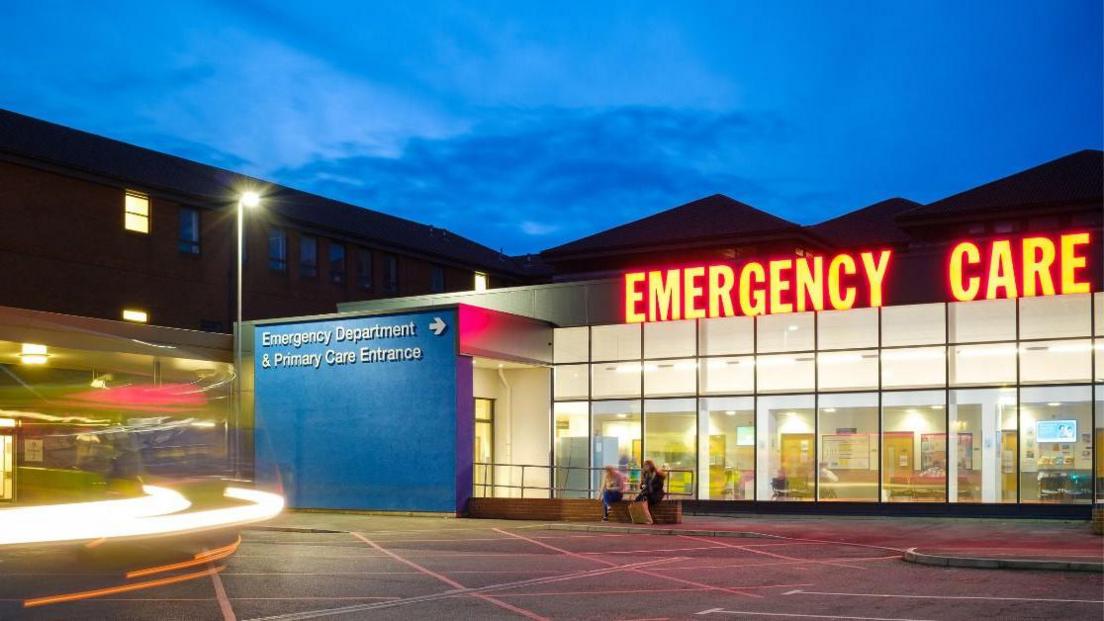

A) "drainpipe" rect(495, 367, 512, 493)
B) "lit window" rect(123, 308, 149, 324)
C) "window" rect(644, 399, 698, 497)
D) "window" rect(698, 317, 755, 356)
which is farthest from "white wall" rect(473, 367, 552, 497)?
"lit window" rect(123, 308, 149, 324)

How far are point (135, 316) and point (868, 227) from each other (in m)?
33.4

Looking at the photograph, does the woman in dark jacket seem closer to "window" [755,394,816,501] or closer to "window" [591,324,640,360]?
"window" [755,394,816,501]

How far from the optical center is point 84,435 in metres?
16.2

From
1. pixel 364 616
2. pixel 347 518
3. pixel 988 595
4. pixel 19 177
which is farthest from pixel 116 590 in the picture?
pixel 19 177

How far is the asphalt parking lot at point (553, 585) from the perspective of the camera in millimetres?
12664

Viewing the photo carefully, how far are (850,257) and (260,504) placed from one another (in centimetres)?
1783

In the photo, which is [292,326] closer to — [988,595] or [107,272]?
[107,272]

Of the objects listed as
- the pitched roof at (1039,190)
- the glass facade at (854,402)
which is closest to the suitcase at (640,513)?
the glass facade at (854,402)

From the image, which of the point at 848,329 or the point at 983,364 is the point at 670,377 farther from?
the point at 983,364

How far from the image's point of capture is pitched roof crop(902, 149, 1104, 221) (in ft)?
143

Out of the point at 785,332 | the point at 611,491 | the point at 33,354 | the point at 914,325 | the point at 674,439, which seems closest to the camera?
the point at 611,491

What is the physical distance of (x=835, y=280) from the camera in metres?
29.8

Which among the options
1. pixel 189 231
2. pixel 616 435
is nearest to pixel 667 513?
pixel 616 435

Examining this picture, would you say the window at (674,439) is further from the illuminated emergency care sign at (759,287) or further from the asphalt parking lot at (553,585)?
the asphalt parking lot at (553,585)
